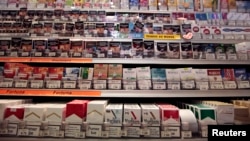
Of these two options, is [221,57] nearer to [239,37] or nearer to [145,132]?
[239,37]

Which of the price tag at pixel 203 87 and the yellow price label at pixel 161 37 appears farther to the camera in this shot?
the yellow price label at pixel 161 37

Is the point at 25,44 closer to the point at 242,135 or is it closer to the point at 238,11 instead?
the point at 242,135

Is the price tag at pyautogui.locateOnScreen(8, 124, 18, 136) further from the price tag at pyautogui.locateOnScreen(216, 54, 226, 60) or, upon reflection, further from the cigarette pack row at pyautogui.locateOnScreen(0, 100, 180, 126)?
the price tag at pyautogui.locateOnScreen(216, 54, 226, 60)

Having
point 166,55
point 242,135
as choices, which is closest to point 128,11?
point 166,55

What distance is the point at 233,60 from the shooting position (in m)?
1.90

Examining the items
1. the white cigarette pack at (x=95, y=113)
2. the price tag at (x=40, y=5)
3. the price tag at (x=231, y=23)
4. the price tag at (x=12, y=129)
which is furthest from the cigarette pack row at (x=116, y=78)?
the price tag at (x=40, y=5)

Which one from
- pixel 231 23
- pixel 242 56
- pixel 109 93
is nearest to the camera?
pixel 109 93

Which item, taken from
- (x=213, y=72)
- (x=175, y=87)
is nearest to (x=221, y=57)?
(x=213, y=72)

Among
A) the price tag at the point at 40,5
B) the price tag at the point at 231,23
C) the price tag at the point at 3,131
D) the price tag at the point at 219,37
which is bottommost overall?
the price tag at the point at 3,131

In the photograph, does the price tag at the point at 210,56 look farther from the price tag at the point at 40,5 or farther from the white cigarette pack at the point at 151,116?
the price tag at the point at 40,5

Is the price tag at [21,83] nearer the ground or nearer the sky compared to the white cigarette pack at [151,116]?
nearer the sky

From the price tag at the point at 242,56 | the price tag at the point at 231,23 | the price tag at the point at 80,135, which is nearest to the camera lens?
the price tag at the point at 80,135

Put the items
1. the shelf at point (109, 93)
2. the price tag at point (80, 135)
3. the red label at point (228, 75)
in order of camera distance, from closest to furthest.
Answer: the price tag at point (80, 135) < the shelf at point (109, 93) < the red label at point (228, 75)

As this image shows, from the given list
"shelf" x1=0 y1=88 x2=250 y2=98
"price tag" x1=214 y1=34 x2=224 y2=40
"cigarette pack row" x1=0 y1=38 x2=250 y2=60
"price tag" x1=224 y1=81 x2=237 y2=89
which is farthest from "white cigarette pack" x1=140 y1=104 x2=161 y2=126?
"price tag" x1=214 y1=34 x2=224 y2=40
